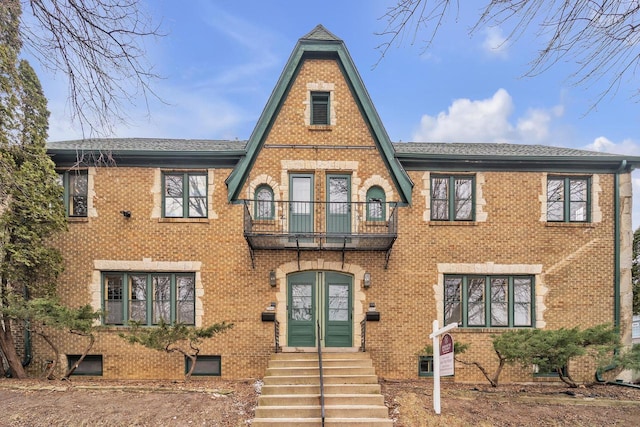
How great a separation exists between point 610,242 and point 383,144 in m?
7.27

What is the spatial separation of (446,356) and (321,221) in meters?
4.84

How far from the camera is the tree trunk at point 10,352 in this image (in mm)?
9531

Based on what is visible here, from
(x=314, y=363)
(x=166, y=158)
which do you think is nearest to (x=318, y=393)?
(x=314, y=363)

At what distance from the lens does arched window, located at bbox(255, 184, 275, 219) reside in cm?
1039

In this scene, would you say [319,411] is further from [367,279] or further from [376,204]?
[376,204]

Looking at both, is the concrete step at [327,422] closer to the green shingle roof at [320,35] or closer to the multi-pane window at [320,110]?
A: the multi-pane window at [320,110]

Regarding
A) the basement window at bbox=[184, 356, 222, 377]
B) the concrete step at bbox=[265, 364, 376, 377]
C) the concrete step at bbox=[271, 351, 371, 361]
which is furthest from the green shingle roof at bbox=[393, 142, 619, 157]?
the basement window at bbox=[184, 356, 222, 377]

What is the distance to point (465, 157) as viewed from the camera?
411 inches

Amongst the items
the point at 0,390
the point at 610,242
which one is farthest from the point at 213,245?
the point at 610,242

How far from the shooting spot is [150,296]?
10.4m

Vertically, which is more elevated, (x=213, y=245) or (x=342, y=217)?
(x=342, y=217)

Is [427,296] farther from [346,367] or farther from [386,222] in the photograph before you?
[346,367]

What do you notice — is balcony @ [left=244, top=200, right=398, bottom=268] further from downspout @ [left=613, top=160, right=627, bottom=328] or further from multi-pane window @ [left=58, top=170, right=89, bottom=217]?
downspout @ [left=613, top=160, right=627, bottom=328]

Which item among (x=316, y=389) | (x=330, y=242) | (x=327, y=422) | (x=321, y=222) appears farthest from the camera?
(x=321, y=222)
